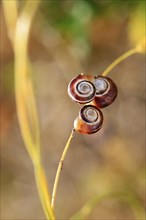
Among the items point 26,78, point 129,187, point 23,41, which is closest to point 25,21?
point 23,41

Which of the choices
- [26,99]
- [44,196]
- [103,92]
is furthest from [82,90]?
[26,99]

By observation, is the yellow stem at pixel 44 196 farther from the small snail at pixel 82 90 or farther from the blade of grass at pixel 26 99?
the small snail at pixel 82 90

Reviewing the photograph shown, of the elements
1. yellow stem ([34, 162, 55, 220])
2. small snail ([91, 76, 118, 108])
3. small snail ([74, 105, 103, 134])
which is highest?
small snail ([91, 76, 118, 108])

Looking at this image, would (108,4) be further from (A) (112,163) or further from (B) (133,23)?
(A) (112,163)

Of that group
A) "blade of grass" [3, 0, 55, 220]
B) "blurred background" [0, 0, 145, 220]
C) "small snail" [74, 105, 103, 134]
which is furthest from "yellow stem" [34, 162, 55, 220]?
"blurred background" [0, 0, 145, 220]

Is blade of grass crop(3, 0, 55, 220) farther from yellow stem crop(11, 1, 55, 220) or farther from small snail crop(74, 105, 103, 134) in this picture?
small snail crop(74, 105, 103, 134)

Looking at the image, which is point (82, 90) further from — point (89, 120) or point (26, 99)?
point (26, 99)

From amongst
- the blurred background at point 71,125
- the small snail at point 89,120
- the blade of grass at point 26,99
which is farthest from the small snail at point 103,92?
the blurred background at point 71,125
